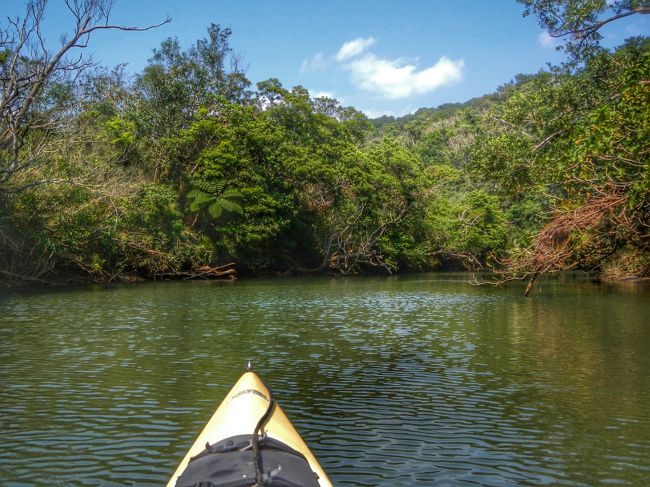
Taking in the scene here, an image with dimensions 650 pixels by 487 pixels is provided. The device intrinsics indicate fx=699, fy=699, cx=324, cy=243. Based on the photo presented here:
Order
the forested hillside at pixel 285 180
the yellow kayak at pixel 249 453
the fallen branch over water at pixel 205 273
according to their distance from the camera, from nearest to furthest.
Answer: the yellow kayak at pixel 249 453 < the forested hillside at pixel 285 180 < the fallen branch over water at pixel 205 273

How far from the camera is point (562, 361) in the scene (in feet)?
39.5

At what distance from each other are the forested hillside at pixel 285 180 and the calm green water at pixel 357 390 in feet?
13.7

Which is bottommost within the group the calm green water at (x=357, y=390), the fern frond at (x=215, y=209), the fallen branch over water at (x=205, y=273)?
the calm green water at (x=357, y=390)

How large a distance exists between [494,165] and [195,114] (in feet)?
77.2

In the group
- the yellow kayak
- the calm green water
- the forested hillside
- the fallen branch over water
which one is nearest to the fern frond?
the forested hillside

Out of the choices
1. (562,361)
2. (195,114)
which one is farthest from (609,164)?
(195,114)

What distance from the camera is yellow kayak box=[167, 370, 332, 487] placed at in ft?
14.9

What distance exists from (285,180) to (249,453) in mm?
39415

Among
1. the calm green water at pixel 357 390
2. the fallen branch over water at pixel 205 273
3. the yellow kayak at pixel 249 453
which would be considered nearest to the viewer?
the yellow kayak at pixel 249 453

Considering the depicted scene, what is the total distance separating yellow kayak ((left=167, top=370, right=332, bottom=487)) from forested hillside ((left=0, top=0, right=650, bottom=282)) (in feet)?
34.5

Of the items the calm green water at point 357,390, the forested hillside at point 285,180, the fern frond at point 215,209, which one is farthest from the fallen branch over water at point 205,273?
the calm green water at point 357,390

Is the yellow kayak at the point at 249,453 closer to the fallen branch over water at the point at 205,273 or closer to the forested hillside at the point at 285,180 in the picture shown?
the forested hillside at the point at 285,180

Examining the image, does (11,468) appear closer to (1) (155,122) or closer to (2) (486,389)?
(2) (486,389)

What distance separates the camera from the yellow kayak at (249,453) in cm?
454
